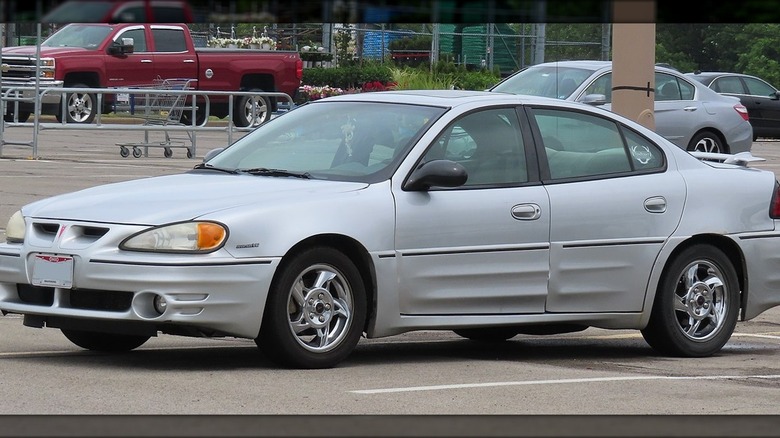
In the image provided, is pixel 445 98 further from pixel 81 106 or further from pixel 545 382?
pixel 81 106

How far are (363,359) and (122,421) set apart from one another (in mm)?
3908

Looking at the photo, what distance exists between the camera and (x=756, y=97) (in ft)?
106

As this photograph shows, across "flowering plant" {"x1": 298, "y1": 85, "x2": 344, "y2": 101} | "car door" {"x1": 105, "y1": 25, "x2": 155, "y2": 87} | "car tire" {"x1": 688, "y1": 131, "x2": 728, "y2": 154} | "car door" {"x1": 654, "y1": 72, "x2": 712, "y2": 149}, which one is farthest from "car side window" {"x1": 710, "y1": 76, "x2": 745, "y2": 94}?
"car door" {"x1": 105, "y1": 25, "x2": 155, "y2": 87}

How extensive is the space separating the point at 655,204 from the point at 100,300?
323 centimetres

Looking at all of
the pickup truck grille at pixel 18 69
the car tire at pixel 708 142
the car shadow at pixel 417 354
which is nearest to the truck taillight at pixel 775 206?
the car shadow at pixel 417 354

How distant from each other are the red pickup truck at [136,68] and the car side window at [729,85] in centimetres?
947

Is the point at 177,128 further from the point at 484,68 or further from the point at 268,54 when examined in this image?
the point at 484,68

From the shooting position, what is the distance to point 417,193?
7258 mm

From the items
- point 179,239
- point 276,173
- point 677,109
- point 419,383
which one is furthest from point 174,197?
point 677,109

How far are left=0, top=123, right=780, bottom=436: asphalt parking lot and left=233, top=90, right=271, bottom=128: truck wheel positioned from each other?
19.5m

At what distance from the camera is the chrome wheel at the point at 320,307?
6797mm

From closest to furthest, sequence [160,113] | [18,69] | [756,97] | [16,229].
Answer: [16,229] → [160,113] → [18,69] → [756,97]

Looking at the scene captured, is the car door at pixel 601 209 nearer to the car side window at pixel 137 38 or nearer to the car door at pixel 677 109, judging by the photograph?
the car door at pixel 677 109

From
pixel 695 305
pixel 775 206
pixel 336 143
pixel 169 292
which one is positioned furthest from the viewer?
pixel 775 206
